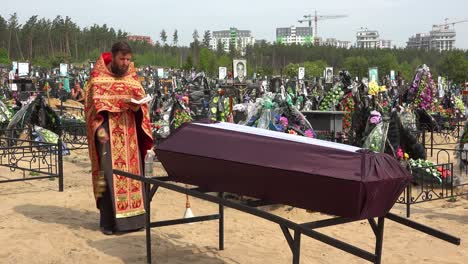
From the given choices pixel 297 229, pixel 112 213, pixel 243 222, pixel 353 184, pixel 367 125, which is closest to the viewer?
pixel 353 184

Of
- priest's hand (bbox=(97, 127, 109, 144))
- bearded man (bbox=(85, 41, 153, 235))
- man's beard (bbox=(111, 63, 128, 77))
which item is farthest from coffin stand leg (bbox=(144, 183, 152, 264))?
man's beard (bbox=(111, 63, 128, 77))

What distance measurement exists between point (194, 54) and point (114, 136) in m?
76.9

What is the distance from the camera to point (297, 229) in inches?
142

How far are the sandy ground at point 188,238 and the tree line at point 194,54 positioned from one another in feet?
142

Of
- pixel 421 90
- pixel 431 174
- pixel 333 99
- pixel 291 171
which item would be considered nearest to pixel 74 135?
pixel 333 99

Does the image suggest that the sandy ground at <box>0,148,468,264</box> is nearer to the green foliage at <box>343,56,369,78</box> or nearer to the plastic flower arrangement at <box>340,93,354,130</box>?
the plastic flower arrangement at <box>340,93,354,130</box>

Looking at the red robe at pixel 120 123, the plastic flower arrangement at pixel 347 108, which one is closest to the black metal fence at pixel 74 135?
the plastic flower arrangement at pixel 347 108

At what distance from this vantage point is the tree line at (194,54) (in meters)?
59.6

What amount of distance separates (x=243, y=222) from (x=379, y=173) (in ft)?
12.4

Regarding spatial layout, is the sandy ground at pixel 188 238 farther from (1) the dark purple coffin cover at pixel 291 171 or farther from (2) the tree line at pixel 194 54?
(2) the tree line at pixel 194 54

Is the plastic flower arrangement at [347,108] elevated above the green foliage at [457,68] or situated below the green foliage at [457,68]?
below

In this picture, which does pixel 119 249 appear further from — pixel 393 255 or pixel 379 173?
pixel 379 173

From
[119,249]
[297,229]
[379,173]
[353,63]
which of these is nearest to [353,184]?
[379,173]

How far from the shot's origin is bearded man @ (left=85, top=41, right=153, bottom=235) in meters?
6.28
